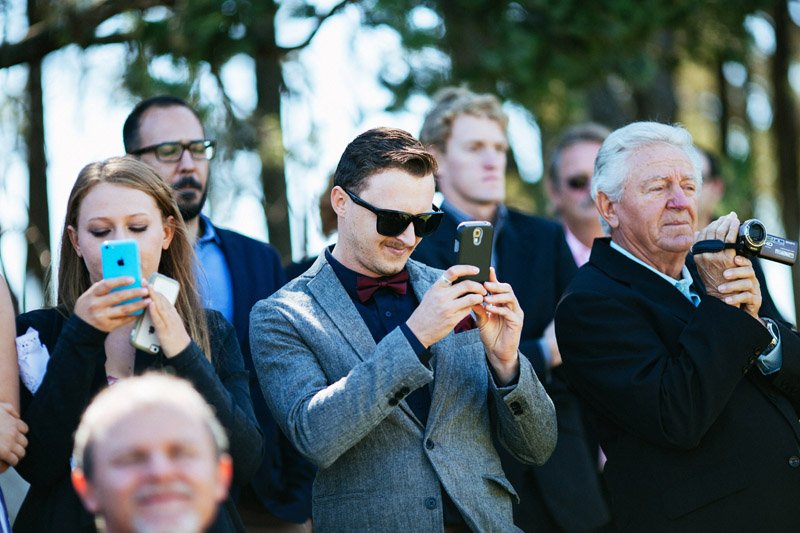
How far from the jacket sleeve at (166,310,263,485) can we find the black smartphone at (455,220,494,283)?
2.95 ft

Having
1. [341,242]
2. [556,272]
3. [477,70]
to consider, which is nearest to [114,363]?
[341,242]

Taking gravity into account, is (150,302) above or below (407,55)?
below

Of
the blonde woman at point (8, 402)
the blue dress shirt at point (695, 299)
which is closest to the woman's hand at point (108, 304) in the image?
the blonde woman at point (8, 402)

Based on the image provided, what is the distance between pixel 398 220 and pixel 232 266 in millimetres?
1493

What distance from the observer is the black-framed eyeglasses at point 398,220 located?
13.2 ft

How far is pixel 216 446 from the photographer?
2.63m

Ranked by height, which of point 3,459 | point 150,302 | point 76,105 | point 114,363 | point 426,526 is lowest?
point 426,526

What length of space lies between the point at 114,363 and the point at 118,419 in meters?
1.60

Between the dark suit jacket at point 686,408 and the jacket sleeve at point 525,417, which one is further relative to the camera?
the dark suit jacket at point 686,408

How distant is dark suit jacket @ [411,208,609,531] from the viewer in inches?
205

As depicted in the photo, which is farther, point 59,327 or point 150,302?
point 59,327

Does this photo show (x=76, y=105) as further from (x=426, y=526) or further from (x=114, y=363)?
(x=426, y=526)

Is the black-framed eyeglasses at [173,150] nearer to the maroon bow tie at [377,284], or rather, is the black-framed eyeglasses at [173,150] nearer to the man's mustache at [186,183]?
the man's mustache at [186,183]

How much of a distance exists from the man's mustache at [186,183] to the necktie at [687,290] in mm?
2245
